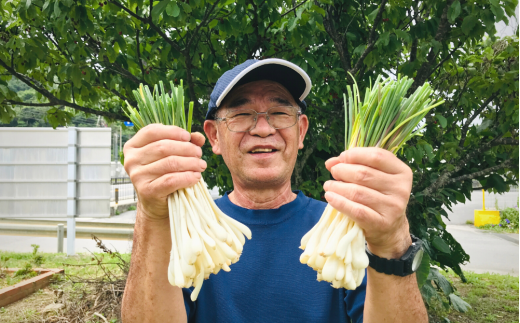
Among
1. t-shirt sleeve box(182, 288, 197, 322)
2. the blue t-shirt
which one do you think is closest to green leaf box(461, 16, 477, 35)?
the blue t-shirt

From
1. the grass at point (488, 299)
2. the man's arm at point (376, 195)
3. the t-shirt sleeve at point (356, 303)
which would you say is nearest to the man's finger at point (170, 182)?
the man's arm at point (376, 195)

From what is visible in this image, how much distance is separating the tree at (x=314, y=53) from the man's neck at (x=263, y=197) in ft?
3.89

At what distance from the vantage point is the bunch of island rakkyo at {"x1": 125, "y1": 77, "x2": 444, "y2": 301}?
1.09m

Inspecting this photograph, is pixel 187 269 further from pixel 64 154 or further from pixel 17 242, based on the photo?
pixel 17 242

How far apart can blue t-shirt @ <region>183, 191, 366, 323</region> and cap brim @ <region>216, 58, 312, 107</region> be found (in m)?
0.60

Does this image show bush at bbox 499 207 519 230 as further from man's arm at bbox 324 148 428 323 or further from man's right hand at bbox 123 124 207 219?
man's right hand at bbox 123 124 207 219

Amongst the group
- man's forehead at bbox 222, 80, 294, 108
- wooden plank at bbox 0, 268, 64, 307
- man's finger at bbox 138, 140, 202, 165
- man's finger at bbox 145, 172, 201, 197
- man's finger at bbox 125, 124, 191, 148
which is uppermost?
man's forehead at bbox 222, 80, 294, 108

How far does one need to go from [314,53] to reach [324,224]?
2424 mm

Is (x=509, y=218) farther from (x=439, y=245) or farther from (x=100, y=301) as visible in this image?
(x=100, y=301)

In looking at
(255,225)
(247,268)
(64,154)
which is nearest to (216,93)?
(255,225)

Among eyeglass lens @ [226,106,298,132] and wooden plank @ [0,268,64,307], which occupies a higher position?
eyeglass lens @ [226,106,298,132]

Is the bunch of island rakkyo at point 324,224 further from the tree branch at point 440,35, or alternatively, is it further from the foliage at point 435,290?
the foliage at point 435,290

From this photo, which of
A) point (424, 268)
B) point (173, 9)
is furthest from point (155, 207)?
point (424, 268)

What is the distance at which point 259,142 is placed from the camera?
1.52 m
